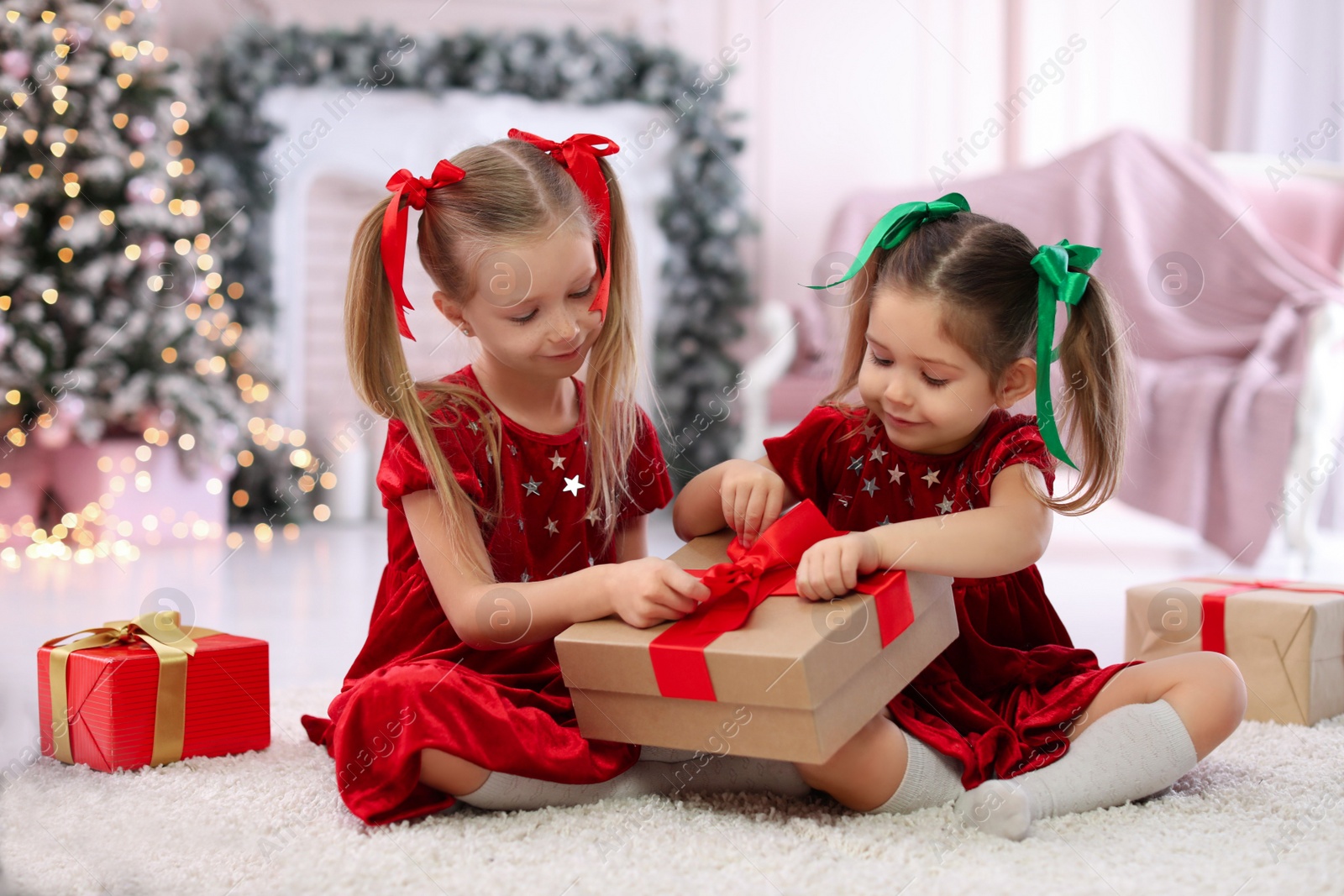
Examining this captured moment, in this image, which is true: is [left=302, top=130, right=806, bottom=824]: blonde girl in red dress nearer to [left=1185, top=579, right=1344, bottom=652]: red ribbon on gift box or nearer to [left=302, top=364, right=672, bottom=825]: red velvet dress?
[left=302, top=364, right=672, bottom=825]: red velvet dress

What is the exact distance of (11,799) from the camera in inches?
45.2

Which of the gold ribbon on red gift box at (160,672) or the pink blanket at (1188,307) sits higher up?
the pink blanket at (1188,307)

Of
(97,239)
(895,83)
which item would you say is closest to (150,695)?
(97,239)

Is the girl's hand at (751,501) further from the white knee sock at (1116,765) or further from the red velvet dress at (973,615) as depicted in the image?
the white knee sock at (1116,765)

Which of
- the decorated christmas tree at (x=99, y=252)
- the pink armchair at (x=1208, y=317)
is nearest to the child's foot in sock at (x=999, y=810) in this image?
the pink armchair at (x=1208, y=317)

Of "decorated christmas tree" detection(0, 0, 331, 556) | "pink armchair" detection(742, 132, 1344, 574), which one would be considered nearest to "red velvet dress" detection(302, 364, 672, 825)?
"pink armchair" detection(742, 132, 1344, 574)

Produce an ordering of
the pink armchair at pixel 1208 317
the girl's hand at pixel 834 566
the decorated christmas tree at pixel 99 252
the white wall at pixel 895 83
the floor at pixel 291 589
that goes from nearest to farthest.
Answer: the girl's hand at pixel 834 566 → the floor at pixel 291 589 → the pink armchair at pixel 1208 317 → the decorated christmas tree at pixel 99 252 → the white wall at pixel 895 83

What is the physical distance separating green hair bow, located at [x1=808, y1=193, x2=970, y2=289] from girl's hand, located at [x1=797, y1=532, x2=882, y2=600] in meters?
0.30

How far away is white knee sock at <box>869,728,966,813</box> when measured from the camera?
1054 millimetres

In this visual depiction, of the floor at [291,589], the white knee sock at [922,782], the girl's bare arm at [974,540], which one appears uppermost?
the girl's bare arm at [974,540]

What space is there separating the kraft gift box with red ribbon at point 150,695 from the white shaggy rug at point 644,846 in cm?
6

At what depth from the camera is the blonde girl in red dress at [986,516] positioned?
3.46ft

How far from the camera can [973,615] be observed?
1.24 m

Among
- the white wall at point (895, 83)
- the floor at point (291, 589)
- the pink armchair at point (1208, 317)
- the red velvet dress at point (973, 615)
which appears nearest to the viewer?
the red velvet dress at point (973, 615)
